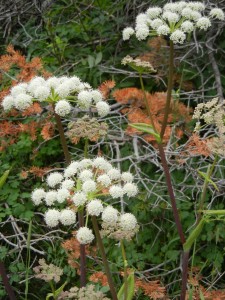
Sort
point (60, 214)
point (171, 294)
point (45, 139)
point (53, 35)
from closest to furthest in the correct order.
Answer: point (60, 214) < point (171, 294) < point (45, 139) < point (53, 35)

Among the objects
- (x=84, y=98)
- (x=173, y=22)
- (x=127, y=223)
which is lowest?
(x=127, y=223)

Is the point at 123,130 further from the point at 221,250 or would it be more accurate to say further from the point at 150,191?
the point at 221,250

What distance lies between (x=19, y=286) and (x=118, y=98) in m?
1.28

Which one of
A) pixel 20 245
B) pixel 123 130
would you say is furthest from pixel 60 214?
pixel 123 130

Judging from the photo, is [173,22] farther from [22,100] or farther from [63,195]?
[63,195]

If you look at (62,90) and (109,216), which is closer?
(109,216)

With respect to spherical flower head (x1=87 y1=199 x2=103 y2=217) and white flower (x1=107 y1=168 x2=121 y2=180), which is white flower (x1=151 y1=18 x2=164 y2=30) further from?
spherical flower head (x1=87 y1=199 x2=103 y2=217)

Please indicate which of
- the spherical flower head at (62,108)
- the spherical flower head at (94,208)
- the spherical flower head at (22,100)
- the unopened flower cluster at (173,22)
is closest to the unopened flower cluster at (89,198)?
the spherical flower head at (94,208)

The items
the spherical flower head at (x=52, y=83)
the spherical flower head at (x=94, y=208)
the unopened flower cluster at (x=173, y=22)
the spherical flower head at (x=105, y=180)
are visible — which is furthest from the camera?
the unopened flower cluster at (x=173, y=22)

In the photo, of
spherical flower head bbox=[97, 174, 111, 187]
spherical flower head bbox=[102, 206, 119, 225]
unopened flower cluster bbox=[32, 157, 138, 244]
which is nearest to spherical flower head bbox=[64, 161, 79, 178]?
unopened flower cluster bbox=[32, 157, 138, 244]

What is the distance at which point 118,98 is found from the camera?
3.31 metres

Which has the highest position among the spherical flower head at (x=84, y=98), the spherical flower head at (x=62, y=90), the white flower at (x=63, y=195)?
the spherical flower head at (x=62, y=90)

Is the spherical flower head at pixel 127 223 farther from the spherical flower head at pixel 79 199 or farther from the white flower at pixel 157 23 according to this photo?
the white flower at pixel 157 23

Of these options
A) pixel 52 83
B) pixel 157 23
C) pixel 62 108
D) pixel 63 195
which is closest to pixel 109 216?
pixel 63 195
